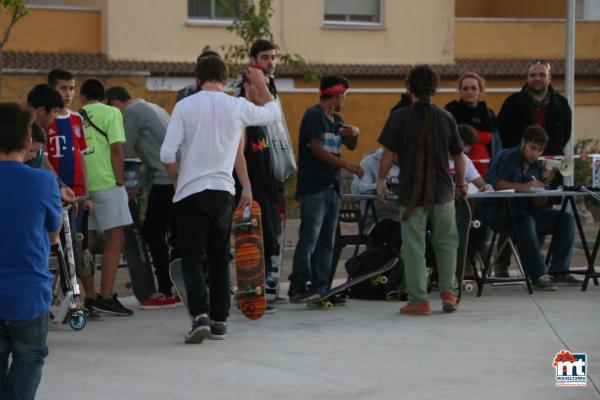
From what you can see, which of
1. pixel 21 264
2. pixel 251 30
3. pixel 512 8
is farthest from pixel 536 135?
pixel 512 8

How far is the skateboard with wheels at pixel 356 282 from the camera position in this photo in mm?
10922

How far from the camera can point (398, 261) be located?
1131 centimetres

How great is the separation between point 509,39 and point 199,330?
21361 millimetres

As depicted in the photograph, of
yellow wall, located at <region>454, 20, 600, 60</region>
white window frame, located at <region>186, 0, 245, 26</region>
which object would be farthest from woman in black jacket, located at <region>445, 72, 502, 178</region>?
yellow wall, located at <region>454, 20, 600, 60</region>

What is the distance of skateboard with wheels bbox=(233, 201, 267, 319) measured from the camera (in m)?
9.61

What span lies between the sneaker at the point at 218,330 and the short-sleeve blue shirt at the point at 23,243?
10.5 ft

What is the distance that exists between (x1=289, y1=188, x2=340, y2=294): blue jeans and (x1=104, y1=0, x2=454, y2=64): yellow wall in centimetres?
1587

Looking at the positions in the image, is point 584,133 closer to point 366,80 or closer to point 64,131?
point 366,80

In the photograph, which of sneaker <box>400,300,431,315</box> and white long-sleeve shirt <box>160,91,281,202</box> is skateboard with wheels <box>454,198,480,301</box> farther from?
white long-sleeve shirt <box>160,91,281,202</box>

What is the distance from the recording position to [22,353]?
19.8 feet

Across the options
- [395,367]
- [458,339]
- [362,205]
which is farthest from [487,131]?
[395,367]

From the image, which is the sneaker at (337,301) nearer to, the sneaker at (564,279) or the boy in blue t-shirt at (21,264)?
the sneaker at (564,279)

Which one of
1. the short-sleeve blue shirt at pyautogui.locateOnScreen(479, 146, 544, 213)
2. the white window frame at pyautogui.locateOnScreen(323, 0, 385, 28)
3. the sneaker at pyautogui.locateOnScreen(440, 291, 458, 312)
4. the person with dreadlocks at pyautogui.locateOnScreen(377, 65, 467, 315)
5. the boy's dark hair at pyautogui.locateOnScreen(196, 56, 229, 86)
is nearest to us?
the boy's dark hair at pyautogui.locateOnScreen(196, 56, 229, 86)

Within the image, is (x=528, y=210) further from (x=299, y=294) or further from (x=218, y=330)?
(x=218, y=330)
